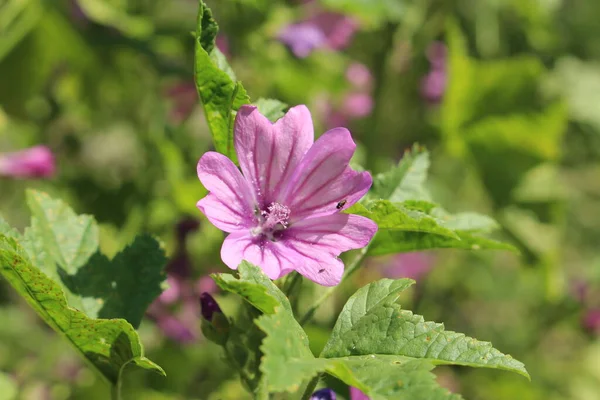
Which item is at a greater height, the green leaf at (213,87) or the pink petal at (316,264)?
the green leaf at (213,87)

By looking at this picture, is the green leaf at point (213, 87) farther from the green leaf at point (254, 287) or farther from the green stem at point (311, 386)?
the green stem at point (311, 386)

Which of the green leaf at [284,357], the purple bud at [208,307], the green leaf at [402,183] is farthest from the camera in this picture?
the green leaf at [402,183]

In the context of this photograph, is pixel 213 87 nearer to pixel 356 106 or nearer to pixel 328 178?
pixel 328 178

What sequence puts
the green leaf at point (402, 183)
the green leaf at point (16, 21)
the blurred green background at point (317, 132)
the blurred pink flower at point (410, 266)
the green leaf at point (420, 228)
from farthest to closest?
the blurred pink flower at point (410, 266)
the green leaf at point (16, 21)
the blurred green background at point (317, 132)
the green leaf at point (402, 183)
the green leaf at point (420, 228)

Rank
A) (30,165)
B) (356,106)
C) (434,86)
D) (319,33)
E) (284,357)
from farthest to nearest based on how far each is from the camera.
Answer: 1. (356,106)
2. (434,86)
3. (319,33)
4. (30,165)
5. (284,357)

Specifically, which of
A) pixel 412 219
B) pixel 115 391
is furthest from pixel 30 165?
pixel 412 219

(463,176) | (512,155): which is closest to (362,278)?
(512,155)

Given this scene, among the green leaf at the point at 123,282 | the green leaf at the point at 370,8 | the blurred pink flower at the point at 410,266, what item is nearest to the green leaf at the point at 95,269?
the green leaf at the point at 123,282

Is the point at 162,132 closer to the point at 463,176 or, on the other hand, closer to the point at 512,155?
the point at 512,155
